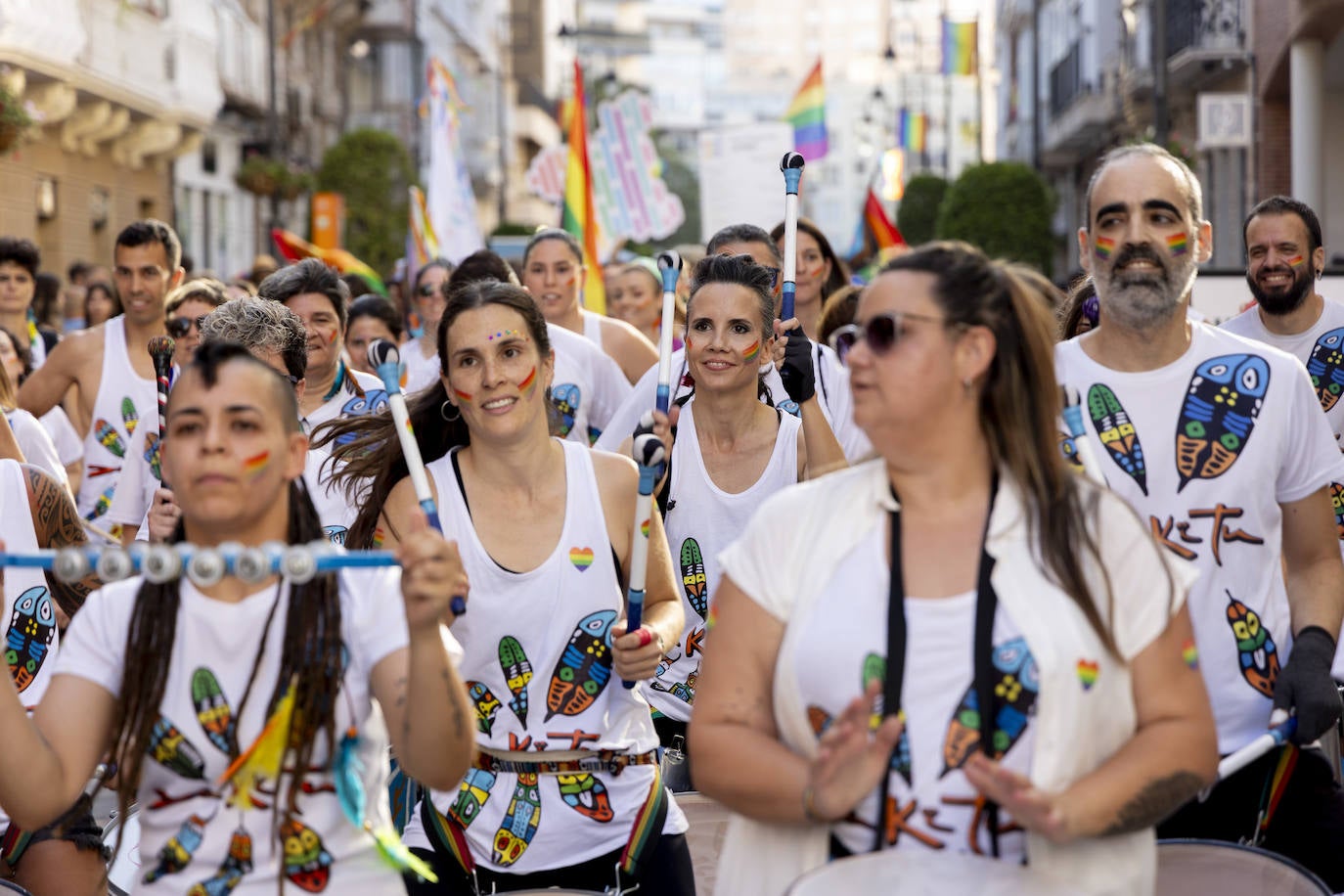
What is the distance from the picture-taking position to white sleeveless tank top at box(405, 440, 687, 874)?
4195mm

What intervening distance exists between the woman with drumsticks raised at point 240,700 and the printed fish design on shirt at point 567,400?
14.8 ft

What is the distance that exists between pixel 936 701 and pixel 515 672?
1489 millimetres

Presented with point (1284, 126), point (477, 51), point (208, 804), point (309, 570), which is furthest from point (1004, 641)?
point (477, 51)

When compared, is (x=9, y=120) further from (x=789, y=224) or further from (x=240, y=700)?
(x=240, y=700)

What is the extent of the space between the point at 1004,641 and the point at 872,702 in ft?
0.81

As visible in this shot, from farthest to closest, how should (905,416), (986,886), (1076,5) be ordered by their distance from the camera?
(1076,5) < (905,416) < (986,886)

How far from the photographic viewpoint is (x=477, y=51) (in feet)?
226

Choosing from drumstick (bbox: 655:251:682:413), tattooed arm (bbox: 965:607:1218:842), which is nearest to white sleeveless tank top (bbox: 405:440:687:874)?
drumstick (bbox: 655:251:682:413)

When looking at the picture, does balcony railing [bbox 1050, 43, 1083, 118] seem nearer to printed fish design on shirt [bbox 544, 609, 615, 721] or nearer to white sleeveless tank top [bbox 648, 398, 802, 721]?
white sleeveless tank top [bbox 648, 398, 802, 721]

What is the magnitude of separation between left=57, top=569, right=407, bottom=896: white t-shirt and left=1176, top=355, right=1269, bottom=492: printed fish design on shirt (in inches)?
73.5

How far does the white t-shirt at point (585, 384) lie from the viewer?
7.80m

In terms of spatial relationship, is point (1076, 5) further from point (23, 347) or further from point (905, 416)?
point (905, 416)

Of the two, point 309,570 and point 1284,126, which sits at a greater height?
point 1284,126

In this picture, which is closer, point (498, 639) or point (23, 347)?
point (498, 639)
